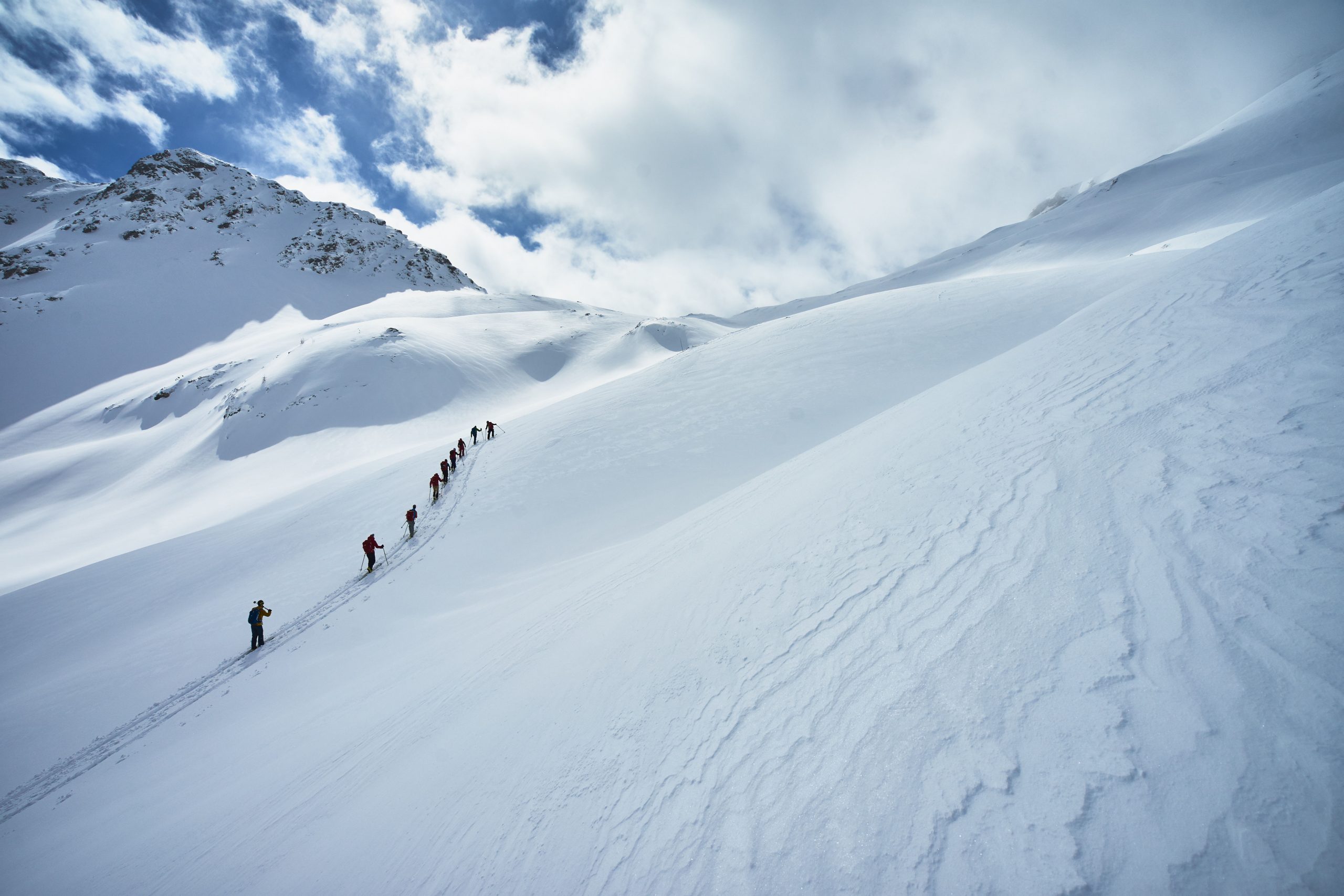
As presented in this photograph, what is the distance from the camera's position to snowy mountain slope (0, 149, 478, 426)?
5372 centimetres

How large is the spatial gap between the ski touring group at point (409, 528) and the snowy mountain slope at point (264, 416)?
1.97m

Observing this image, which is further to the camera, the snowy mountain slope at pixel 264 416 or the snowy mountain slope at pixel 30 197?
the snowy mountain slope at pixel 30 197

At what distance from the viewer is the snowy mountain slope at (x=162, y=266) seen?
53.7 metres

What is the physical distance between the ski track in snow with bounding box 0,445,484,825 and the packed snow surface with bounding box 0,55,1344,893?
0.23 feet

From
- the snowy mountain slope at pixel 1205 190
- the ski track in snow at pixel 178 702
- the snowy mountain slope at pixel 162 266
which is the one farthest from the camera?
the snowy mountain slope at pixel 162 266

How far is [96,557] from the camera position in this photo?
1912 centimetres

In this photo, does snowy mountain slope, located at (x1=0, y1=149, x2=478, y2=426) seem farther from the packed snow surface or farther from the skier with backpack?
the packed snow surface

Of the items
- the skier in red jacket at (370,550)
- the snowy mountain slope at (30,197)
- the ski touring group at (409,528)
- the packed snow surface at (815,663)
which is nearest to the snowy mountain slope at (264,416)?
the ski touring group at (409,528)

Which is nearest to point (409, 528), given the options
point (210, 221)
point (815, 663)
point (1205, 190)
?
point (815, 663)

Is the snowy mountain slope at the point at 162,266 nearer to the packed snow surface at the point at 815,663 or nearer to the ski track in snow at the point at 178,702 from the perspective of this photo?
the ski track in snow at the point at 178,702

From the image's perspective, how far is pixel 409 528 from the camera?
44.6ft

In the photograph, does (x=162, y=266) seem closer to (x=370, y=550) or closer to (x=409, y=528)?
(x=409, y=528)

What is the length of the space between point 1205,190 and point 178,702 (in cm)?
6364

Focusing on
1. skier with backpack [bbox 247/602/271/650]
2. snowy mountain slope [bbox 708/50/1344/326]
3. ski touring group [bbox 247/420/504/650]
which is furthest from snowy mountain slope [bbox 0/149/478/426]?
snowy mountain slope [bbox 708/50/1344/326]
